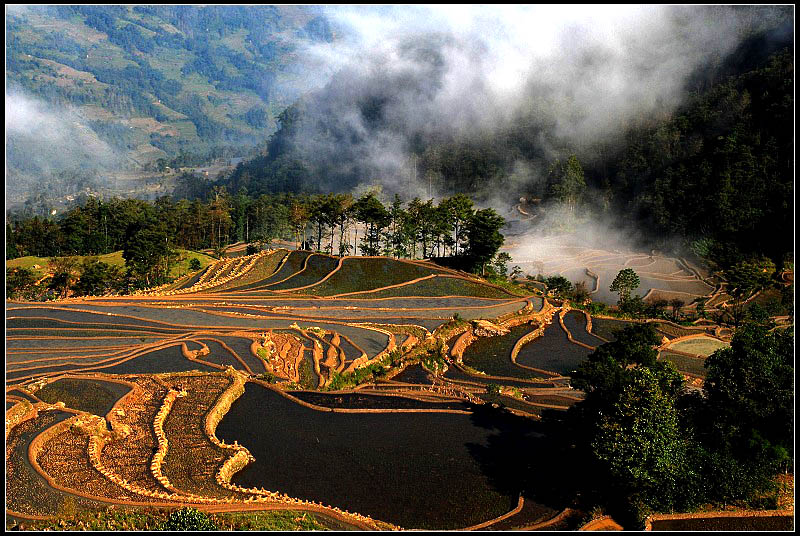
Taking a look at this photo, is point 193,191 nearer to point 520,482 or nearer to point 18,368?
point 18,368

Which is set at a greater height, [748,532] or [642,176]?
[642,176]

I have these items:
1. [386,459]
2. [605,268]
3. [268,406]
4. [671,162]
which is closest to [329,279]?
[268,406]

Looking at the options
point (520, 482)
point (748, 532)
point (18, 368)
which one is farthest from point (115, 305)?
point (748, 532)

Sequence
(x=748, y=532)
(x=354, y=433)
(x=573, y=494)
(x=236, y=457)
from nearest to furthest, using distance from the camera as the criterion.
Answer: (x=748, y=532)
(x=573, y=494)
(x=236, y=457)
(x=354, y=433)

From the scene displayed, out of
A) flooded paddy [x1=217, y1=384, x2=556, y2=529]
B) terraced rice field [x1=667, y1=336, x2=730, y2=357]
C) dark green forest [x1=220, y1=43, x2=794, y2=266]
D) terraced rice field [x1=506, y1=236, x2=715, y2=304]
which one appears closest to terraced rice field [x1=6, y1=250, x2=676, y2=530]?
flooded paddy [x1=217, y1=384, x2=556, y2=529]

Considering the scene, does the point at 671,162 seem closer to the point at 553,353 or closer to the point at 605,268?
the point at 605,268

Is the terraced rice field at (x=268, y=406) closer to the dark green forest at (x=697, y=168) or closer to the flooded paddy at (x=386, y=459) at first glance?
the flooded paddy at (x=386, y=459)

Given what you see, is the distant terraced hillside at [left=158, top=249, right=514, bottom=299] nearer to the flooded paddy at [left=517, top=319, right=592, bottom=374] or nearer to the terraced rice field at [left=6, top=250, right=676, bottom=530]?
the terraced rice field at [left=6, top=250, right=676, bottom=530]

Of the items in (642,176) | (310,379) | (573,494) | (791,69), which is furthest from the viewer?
(642,176)
